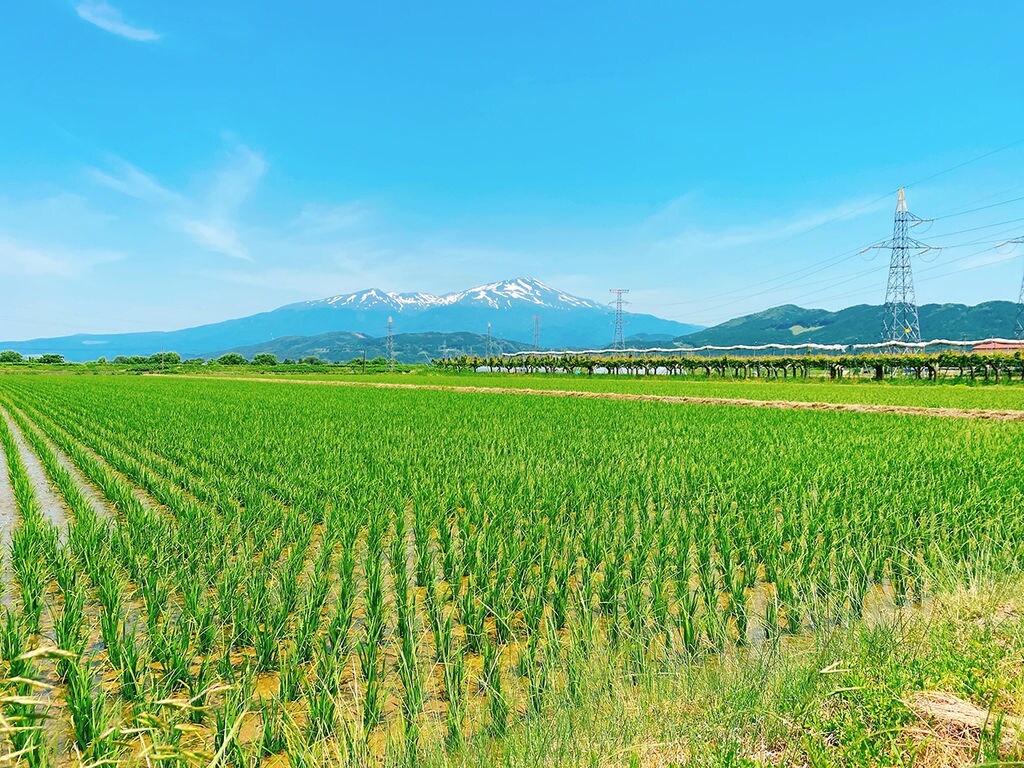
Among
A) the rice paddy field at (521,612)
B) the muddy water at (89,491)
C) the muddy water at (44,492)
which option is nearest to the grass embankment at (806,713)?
the rice paddy field at (521,612)

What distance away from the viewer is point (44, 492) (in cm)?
941

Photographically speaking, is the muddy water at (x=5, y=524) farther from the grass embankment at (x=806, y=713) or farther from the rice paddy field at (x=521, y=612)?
the grass embankment at (x=806, y=713)

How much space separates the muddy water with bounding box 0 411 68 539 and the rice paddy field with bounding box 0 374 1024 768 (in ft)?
0.30

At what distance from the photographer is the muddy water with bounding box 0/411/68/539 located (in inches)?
301

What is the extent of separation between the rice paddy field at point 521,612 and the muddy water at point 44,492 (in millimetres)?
92

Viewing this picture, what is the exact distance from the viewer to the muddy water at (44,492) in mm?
7641

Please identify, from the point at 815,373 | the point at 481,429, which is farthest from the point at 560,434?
the point at 815,373

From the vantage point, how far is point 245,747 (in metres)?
3.06

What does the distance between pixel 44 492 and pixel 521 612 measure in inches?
367

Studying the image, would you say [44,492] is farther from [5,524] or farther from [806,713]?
[806,713]

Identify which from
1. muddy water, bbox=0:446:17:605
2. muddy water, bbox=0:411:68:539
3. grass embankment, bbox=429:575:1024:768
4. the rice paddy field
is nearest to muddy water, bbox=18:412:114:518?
the rice paddy field

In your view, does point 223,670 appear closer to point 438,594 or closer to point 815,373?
point 438,594

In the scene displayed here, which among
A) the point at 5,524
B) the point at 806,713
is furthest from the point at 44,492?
the point at 806,713

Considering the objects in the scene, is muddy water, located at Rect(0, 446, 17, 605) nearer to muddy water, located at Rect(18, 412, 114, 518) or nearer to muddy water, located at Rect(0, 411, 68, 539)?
muddy water, located at Rect(0, 411, 68, 539)
